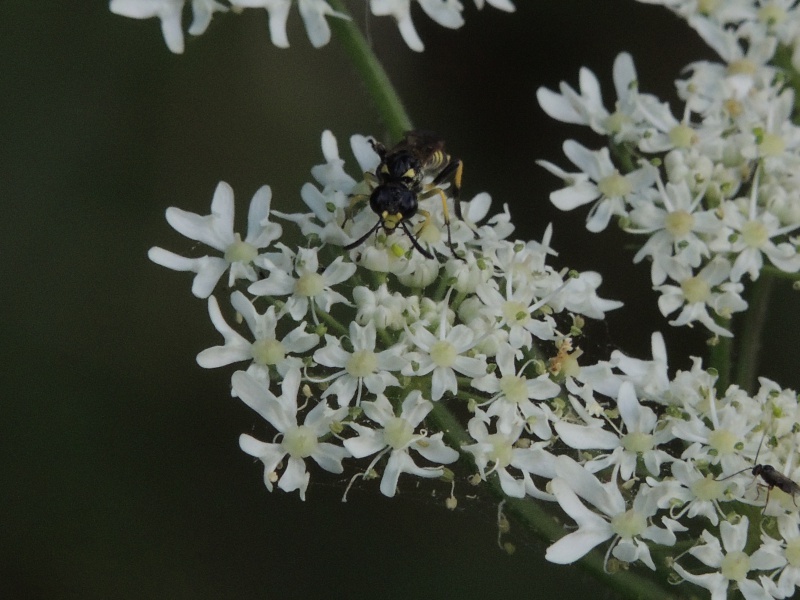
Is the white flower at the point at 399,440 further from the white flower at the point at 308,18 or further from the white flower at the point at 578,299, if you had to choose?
the white flower at the point at 308,18

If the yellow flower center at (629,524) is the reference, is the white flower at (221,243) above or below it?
above

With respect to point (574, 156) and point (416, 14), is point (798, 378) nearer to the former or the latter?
point (574, 156)

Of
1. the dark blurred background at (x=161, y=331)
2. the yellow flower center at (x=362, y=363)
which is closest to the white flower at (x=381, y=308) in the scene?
the yellow flower center at (x=362, y=363)

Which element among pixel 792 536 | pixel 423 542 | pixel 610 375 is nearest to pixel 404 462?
pixel 610 375

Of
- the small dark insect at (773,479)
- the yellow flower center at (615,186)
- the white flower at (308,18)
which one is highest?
the white flower at (308,18)

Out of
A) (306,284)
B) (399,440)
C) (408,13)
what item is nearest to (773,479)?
(399,440)

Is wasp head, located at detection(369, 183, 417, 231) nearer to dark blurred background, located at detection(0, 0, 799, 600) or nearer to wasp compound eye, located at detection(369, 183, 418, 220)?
wasp compound eye, located at detection(369, 183, 418, 220)

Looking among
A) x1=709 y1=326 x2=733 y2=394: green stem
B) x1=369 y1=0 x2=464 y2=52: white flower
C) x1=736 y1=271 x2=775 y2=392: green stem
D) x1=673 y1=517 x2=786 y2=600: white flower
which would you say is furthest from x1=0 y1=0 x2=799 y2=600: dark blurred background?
x1=673 y1=517 x2=786 y2=600: white flower
